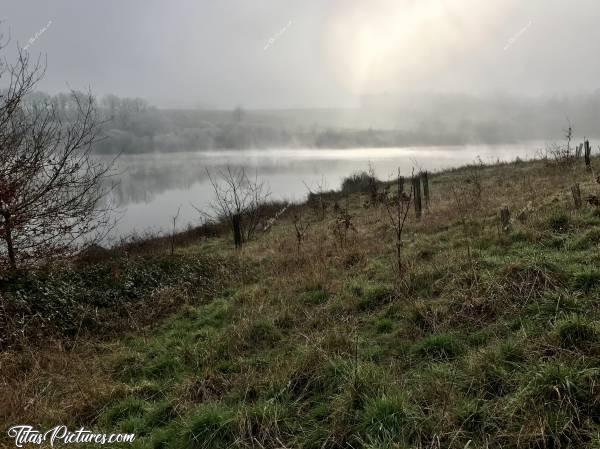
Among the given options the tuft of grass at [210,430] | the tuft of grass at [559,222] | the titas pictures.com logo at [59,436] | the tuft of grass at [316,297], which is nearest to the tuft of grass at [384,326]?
the tuft of grass at [316,297]

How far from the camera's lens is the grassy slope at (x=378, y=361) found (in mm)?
3355

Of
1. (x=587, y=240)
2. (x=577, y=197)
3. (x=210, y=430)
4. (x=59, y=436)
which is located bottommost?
(x=59, y=436)

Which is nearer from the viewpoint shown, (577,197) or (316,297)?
(316,297)

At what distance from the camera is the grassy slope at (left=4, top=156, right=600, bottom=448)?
11.0ft

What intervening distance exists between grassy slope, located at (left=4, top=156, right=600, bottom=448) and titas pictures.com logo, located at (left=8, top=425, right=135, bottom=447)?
0.55ft

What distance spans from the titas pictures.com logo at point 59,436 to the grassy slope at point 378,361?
17cm

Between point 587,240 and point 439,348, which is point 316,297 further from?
point 587,240

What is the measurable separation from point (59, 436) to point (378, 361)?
3.17m

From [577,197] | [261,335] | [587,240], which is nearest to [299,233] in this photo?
[261,335]

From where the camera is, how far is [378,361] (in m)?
4.64

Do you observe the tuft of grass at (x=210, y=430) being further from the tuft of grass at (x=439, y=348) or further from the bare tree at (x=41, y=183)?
the bare tree at (x=41, y=183)

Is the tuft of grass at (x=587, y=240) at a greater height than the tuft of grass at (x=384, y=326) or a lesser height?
greater

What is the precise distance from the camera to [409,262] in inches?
303

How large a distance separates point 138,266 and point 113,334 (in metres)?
3.34
